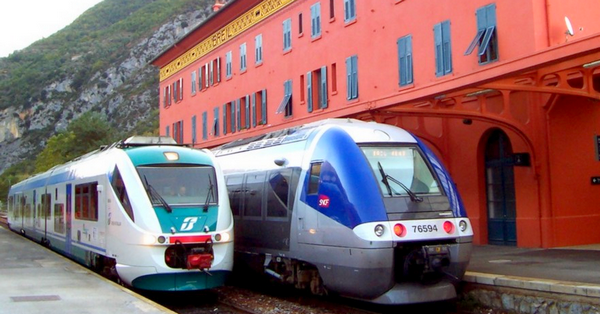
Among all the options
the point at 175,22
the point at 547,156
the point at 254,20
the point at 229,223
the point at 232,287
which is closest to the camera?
the point at 229,223

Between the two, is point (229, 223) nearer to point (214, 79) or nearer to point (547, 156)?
point (547, 156)

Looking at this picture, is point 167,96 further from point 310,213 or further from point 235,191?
point 310,213

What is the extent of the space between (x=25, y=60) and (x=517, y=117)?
13675 cm

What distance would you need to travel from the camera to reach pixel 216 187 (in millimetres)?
12180

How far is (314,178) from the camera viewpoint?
10805 mm

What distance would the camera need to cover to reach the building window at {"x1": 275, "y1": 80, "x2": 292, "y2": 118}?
86.7 ft

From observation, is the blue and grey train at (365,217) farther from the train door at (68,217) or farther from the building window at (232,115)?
the building window at (232,115)

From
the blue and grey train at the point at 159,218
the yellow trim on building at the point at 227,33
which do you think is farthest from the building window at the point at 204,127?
the blue and grey train at the point at 159,218

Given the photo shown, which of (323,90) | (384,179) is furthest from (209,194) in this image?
(323,90)

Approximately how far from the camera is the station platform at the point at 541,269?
923 centimetres

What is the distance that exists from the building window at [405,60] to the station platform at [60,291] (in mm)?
10800

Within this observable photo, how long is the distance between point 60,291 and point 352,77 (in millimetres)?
13909

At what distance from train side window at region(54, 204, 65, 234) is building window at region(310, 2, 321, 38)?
457 inches

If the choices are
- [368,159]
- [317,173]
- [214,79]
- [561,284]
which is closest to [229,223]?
[317,173]
